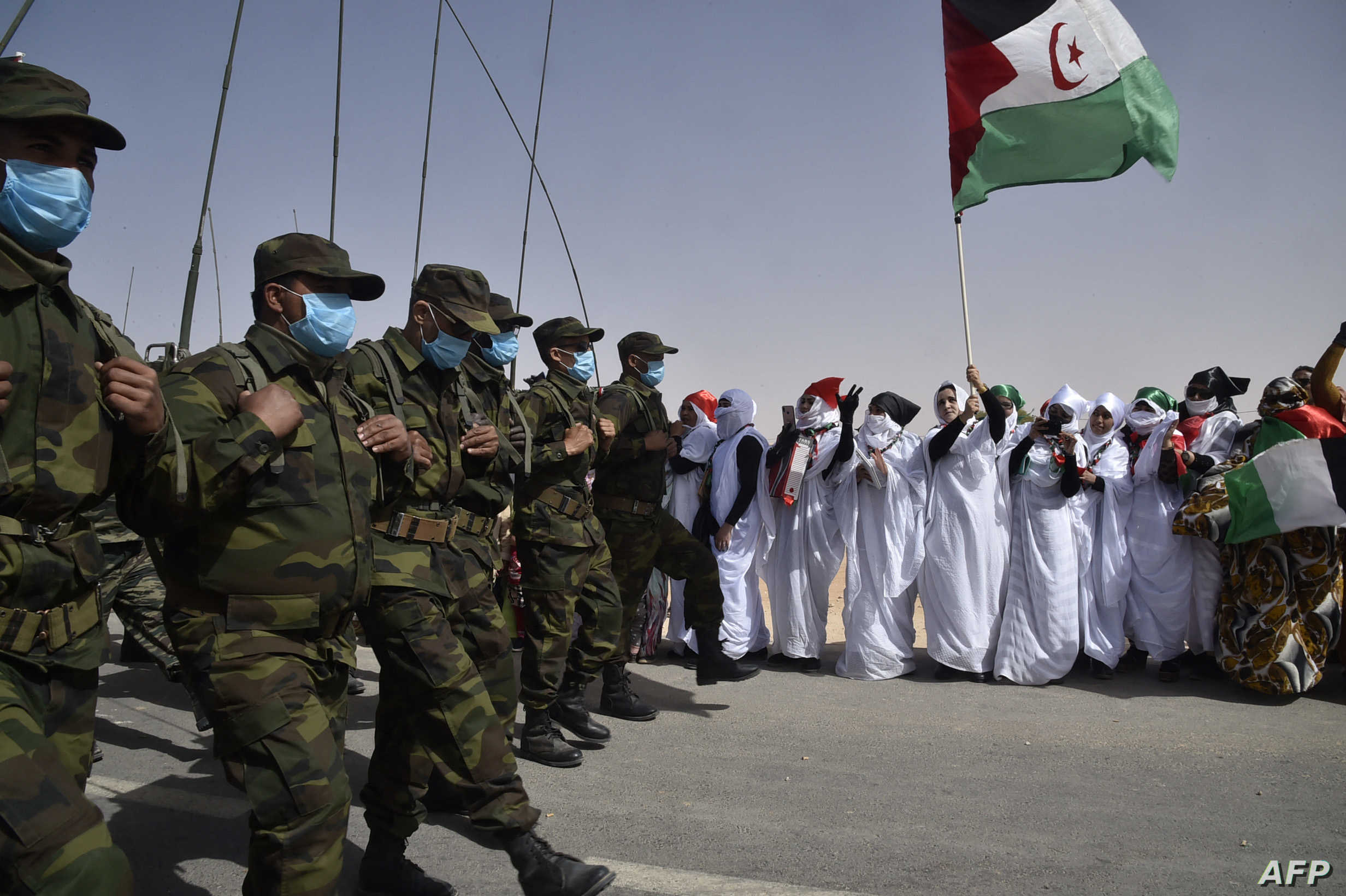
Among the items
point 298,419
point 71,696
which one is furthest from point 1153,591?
point 71,696

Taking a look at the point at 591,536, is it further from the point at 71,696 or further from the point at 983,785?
the point at 71,696

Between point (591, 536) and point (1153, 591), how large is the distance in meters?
4.43

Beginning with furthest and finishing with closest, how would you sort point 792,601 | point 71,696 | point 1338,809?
point 792,601
point 1338,809
point 71,696

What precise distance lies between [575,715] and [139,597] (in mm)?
2465

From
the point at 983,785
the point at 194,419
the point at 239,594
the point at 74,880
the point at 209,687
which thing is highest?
the point at 194,419

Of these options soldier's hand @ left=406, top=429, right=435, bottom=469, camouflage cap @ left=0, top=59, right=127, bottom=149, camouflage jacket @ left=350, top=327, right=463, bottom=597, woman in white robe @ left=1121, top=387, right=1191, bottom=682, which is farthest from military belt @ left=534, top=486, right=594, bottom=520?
woman in white robe @ left=1121, top=387, right=1191, bottom=682

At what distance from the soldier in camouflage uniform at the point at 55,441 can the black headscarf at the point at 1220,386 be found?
7.55 m

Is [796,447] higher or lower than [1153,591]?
higher

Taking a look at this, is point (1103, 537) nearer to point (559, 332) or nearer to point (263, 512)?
point (559, 332)

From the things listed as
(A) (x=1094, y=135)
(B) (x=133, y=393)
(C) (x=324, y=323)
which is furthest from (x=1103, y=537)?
(B) (x=133, y=393)

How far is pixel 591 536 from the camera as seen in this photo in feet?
16.3

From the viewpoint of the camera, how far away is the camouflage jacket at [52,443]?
1.98 meters

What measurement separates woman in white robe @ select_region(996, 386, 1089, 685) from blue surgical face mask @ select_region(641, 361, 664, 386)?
2956 millimetres

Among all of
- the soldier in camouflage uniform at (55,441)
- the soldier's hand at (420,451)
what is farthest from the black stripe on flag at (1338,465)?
the soldier in camouflage uniform at (55,441)
